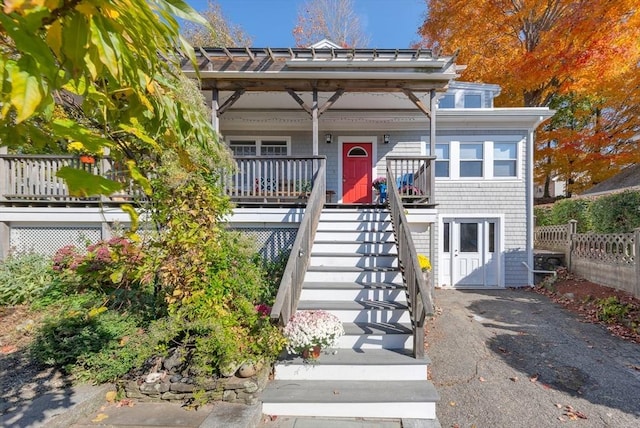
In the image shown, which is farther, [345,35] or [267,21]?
[345,35]

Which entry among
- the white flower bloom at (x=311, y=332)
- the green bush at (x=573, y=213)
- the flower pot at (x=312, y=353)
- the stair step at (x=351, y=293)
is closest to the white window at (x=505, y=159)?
the green bush at (x=573, y=213)

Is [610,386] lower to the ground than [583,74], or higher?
lower

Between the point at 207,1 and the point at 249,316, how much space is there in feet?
67.1

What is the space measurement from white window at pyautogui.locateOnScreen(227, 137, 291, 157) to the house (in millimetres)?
32

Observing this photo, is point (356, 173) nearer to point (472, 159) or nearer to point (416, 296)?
point (472, 159)

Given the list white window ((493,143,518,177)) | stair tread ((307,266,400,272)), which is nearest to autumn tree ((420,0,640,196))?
white window ((493,143,518,177))

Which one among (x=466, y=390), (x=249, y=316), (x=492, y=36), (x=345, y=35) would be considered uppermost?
(x=345, y=35)

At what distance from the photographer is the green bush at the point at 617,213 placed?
7.33 m

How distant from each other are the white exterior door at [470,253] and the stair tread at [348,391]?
20.9 ft

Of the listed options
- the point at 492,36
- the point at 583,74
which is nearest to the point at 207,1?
the point at 492,36

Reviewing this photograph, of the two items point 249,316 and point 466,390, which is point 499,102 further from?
point 249,316

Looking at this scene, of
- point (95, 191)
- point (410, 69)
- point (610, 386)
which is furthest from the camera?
point (410, 69)

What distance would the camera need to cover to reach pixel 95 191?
3.10 ft

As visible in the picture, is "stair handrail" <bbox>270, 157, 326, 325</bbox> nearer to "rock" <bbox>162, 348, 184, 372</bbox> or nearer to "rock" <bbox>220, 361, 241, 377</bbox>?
"rock" <bbox>220, 361, 241, 377</bbox>
